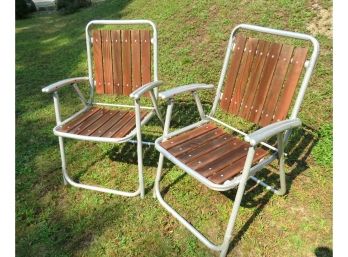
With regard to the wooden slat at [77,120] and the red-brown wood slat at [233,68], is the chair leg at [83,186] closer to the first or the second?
the wooden slat at [77,120]

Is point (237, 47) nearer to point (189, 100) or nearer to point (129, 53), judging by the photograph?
point (129, 53)

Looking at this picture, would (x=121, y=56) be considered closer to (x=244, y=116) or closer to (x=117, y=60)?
(x=117, y=60)

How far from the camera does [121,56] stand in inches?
138

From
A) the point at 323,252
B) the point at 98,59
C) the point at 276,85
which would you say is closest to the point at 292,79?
the point at 276,85

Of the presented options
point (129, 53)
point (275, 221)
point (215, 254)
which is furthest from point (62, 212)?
point (275, 221)

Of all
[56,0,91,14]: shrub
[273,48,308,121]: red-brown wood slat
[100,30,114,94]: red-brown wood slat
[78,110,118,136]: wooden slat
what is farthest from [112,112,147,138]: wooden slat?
[56,0,91,14]: shrub

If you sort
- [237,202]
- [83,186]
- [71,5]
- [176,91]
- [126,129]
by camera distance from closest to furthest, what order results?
[237,202], [176,91], [126,129], [83,186], [71,5]

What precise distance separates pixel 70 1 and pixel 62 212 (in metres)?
10.2

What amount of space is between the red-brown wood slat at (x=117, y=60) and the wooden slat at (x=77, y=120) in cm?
34

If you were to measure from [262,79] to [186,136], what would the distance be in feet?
2.72

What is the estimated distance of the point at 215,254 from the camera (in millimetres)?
2652

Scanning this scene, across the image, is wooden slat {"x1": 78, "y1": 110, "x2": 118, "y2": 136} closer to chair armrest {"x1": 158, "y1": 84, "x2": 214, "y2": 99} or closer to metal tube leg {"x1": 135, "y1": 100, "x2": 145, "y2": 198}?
metal tube leg {"x1": 135, "y1": 100, "x2": 145, "y2": 198}

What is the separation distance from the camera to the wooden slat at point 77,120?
124 inches

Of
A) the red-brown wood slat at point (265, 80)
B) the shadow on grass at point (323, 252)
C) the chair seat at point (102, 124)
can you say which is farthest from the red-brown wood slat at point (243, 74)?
the shadow on grass at point (323, 252)
